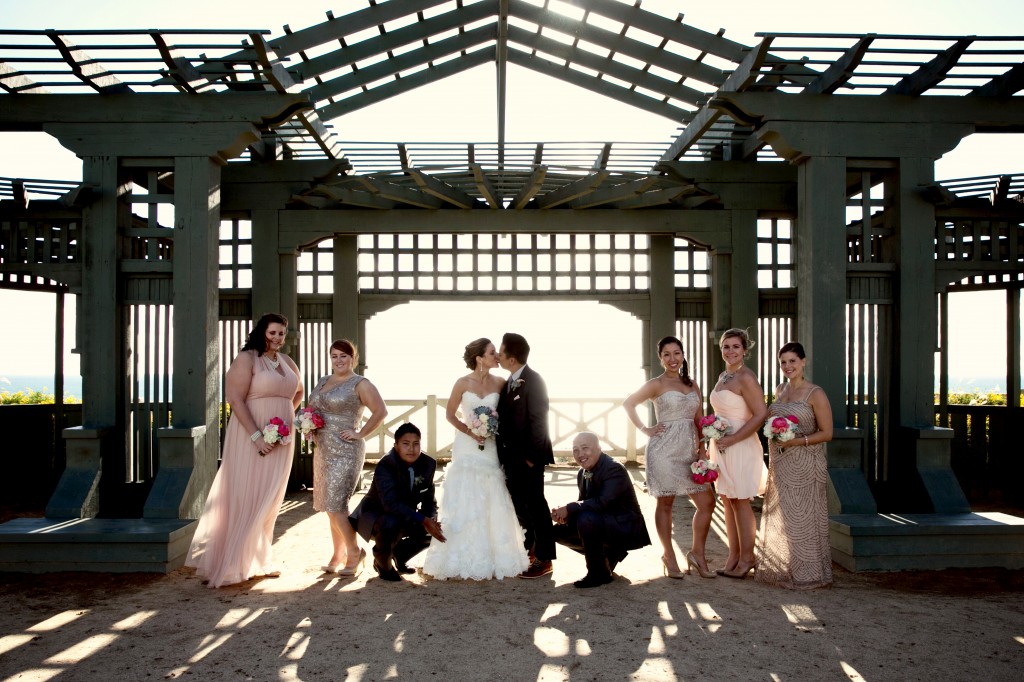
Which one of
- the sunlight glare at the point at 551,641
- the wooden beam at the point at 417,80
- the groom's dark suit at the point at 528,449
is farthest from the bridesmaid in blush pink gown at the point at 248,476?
Result: the wooden beam at the point at 417,80

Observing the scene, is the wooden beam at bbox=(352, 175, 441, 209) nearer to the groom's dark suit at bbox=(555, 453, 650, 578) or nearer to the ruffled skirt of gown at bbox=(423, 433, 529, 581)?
the ruffled skirt of gown at bbox=(423, 433, 529, 581)

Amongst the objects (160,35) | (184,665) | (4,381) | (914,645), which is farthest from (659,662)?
(4,381)

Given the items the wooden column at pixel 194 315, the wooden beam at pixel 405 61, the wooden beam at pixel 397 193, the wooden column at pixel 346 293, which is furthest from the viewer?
the wooden column at pixel 346 293

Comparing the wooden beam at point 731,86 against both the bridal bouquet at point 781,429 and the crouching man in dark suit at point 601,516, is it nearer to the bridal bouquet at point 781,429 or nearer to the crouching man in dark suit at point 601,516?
the bridal bouquet at point 781,429

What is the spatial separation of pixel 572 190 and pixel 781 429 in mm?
4865

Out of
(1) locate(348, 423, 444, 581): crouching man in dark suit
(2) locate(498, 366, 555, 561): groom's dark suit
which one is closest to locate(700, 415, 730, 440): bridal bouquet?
(2) locate(498, 366, 555, 561): groom's dark suit

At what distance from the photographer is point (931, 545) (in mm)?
6516

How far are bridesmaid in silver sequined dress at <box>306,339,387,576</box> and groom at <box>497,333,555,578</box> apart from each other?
3.28 ft

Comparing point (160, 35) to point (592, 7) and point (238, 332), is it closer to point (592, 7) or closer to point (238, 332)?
point (592, 7)

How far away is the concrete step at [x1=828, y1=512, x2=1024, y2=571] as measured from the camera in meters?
6.46

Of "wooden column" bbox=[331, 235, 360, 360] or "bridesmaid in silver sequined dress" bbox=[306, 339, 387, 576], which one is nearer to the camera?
"bridesmaid in silver sequined dress" bbox=[306, 339, 387, 576]

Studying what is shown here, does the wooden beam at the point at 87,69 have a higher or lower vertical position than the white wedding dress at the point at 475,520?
higher
